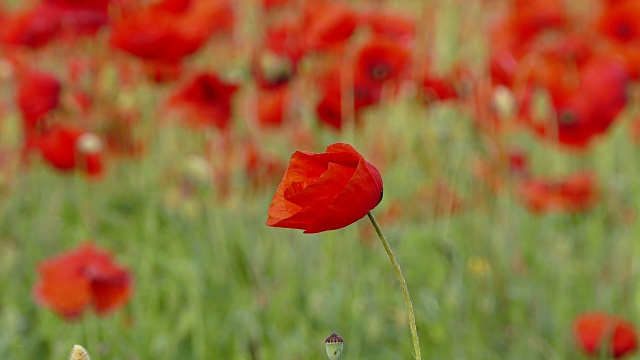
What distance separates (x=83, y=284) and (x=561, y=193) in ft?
2.73

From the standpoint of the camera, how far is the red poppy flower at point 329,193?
1.73ft

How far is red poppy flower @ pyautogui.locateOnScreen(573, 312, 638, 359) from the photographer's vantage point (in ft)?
4.18

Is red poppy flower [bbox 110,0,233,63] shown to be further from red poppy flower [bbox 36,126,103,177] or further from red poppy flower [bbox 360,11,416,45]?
red poppy flower [bbox 360,11,416,45]

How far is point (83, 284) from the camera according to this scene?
1.22 meters

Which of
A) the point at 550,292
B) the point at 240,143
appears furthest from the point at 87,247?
the point at 550,292

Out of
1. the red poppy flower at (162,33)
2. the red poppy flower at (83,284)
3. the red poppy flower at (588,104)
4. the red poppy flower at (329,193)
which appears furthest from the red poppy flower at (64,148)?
the red poppy flower at (329,193)

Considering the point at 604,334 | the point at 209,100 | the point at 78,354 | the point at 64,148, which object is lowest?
the point at 604,334

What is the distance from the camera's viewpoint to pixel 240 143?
1681 mm

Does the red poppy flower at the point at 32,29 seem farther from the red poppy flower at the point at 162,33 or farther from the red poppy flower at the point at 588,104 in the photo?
the red poppy flower at the point at 588,104

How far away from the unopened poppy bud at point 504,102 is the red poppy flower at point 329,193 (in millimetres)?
878

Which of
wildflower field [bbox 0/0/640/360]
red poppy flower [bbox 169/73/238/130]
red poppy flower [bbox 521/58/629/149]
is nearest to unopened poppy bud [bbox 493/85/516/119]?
wildflower field [bbox 0/0/640/360]

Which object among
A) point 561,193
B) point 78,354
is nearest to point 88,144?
point 561,193

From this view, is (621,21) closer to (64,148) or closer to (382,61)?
(382,61)

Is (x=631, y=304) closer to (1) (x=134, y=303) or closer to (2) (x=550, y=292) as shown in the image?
(2) (x=550, y=292)
